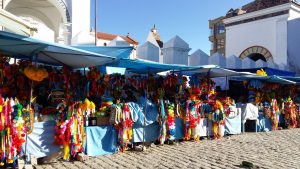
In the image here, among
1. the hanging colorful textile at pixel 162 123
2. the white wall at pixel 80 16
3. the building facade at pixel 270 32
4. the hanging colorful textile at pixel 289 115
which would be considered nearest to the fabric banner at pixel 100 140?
the hanging colorful textile at pixel 162 123

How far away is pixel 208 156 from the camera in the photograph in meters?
6.28

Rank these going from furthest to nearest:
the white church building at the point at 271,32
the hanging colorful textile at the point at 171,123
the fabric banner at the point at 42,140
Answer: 1. the white church building at the point at 271,32
2. the hanging colorful textile at the point at 171,123
3. the fabric banner at the point at 42,140

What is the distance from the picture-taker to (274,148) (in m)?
7.29

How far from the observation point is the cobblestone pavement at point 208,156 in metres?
5.51

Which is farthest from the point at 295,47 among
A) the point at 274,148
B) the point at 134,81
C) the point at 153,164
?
the point at 153,164

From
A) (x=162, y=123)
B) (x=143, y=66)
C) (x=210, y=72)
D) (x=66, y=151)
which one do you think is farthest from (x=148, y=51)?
(x=66, y=151)

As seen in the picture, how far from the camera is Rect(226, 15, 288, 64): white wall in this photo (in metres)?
14.9

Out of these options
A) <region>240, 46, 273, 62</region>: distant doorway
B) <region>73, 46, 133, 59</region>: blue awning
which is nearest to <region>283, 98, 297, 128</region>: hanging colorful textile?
<region>240, 46, 273, 62</region>: distant doorway

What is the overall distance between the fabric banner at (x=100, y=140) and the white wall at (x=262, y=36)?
11303 millimetres

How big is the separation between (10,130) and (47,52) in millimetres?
1517

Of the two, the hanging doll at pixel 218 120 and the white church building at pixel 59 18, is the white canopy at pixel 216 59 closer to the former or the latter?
the white church building at pixel 59 18

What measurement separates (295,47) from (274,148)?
9.69 metres

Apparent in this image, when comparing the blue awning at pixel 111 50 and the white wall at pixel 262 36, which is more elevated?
the white wall at pixel 262 36

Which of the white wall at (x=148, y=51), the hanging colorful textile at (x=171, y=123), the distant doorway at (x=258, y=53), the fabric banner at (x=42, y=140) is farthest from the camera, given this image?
the distant doorway at (x=258, y=53)
